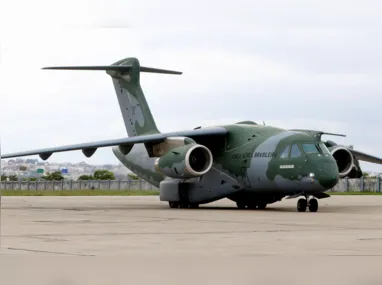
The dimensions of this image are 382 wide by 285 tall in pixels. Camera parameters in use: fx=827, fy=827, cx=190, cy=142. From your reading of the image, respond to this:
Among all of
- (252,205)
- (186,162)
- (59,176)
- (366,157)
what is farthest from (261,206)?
(59,176)

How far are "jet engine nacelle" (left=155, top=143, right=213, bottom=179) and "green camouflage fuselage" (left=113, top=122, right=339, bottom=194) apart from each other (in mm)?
256

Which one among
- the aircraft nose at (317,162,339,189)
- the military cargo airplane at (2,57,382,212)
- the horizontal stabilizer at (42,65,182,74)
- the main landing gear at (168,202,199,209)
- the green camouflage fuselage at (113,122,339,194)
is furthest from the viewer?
the horizontal stabilizer at (42,65,182,74)

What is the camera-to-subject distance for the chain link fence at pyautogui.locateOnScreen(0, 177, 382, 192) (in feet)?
214

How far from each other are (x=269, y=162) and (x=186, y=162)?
291 cm

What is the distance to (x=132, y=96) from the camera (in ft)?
115

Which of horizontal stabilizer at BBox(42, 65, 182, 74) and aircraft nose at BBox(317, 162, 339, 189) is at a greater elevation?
horizontal stabilizer at BBox(42, 65, 182, 74)

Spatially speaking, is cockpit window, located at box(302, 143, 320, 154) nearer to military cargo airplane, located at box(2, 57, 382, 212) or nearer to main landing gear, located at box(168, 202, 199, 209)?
military cargo airplane, located at box(2, 57, 382, 212)

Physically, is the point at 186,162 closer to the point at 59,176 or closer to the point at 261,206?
the point at 261,206

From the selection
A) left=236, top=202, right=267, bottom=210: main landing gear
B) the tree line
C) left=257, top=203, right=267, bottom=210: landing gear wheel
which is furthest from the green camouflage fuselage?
the tree line

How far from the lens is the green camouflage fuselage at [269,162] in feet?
87.5

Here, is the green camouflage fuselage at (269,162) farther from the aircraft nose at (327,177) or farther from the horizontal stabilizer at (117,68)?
the horizontal stabilizer at (117,68)

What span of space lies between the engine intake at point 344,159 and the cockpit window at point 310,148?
3.87 m

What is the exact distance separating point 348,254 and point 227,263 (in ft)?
7.56

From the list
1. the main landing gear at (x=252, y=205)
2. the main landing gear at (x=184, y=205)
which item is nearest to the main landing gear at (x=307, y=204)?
the main landing gear at (x=252, y=205)
